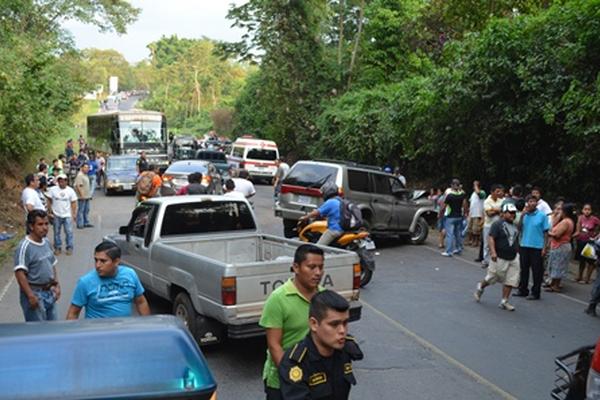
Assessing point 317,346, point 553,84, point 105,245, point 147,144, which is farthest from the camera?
point 147,144

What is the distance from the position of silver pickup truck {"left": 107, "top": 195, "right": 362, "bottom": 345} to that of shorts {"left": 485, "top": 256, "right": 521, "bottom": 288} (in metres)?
3.43

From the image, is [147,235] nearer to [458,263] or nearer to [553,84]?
[458,263]

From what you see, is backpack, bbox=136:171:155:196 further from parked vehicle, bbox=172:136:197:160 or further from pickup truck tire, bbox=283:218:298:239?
parked vehicle, bbox=172:136:197:160

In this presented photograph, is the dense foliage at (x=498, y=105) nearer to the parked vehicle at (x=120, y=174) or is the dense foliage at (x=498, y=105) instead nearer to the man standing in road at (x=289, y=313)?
the parked vehicle at (x=120, y=174)

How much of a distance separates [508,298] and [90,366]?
8.27 metres

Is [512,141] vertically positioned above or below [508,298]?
above

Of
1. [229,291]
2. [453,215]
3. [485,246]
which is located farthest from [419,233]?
[229,291]

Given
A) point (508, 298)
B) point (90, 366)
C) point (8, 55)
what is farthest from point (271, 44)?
point (90, 366)

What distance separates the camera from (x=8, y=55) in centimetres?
1959

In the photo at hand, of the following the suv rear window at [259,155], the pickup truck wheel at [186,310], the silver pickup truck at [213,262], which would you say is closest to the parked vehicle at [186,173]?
the suv rear window at [259,155]

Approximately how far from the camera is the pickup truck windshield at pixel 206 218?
931 cm

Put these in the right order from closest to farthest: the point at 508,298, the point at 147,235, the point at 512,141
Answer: the point at 147,235 < the point at 508,298 < the point at 512,141

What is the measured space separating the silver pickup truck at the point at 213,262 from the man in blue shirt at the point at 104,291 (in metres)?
1.41

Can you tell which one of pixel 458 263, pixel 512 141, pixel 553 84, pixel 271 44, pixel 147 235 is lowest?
pixel 458 263
